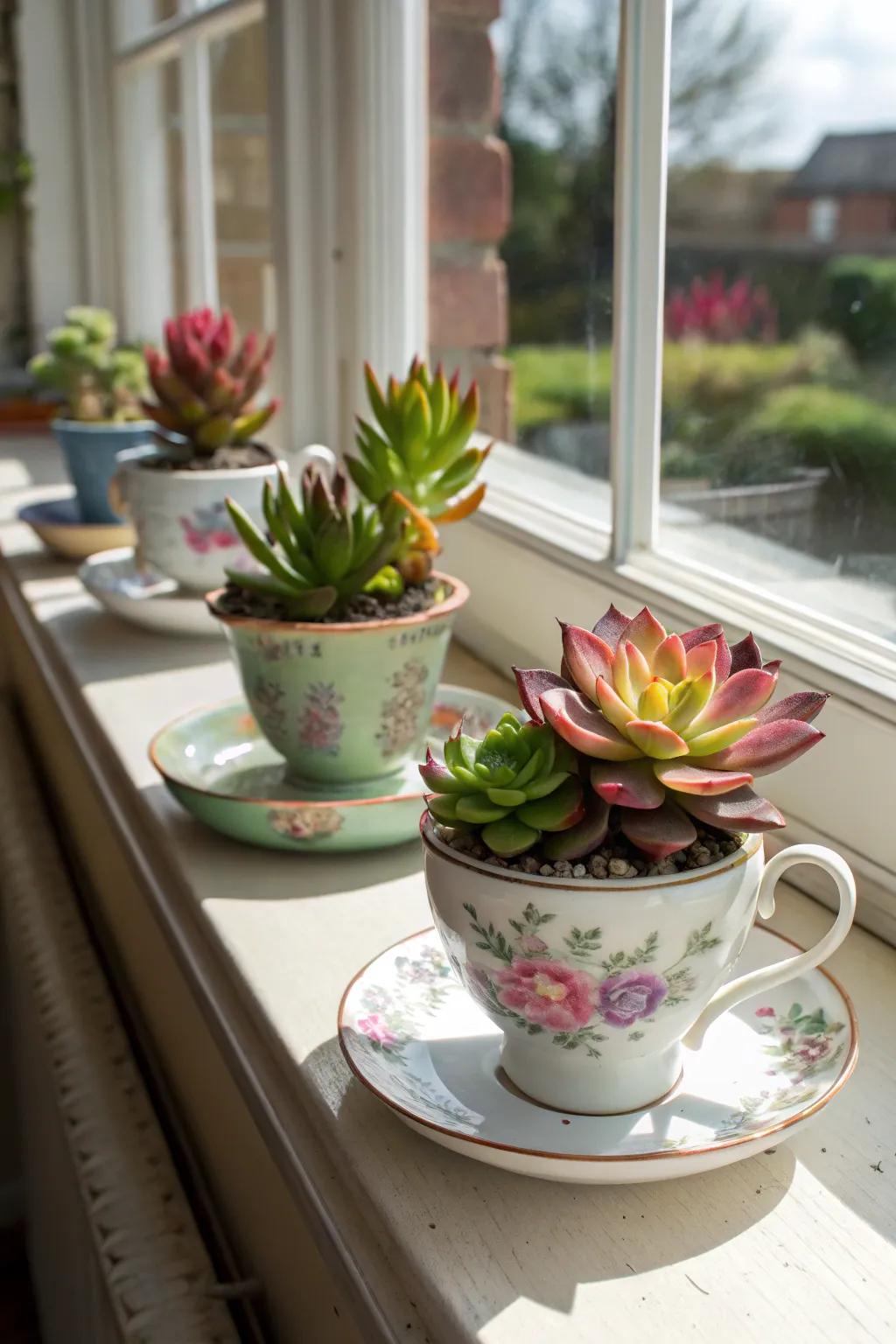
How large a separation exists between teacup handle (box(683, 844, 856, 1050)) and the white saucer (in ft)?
2.07

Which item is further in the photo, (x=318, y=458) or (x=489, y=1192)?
(x=318, y=458)

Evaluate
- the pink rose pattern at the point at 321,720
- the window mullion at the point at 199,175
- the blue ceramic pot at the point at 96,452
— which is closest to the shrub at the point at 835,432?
the pink rose pattern at the point at 321,720

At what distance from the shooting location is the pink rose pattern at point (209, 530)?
3.35 ft

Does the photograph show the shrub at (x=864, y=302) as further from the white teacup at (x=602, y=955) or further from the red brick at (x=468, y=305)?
the red brick at (x=468, y=305)

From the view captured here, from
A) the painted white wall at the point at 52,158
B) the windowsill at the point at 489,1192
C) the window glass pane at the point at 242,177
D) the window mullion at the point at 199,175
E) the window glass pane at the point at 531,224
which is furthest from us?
the painted white wall at the point at 52,158

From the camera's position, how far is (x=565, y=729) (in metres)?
0.42

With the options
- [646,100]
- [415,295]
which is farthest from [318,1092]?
[415,295]

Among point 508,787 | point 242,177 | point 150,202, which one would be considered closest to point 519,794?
point 508,787

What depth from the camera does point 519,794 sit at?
427 mm

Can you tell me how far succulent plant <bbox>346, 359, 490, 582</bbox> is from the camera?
29.0 inches

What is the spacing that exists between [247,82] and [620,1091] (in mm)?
1214

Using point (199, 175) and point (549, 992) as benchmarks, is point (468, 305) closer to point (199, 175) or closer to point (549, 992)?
point (199, 175)

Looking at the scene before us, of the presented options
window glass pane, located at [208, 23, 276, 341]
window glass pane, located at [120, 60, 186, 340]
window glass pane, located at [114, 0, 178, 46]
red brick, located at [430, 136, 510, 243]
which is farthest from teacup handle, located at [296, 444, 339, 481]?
window glass pane, located at [114, 0, 178, 46]

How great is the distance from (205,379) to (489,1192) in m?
0.69
